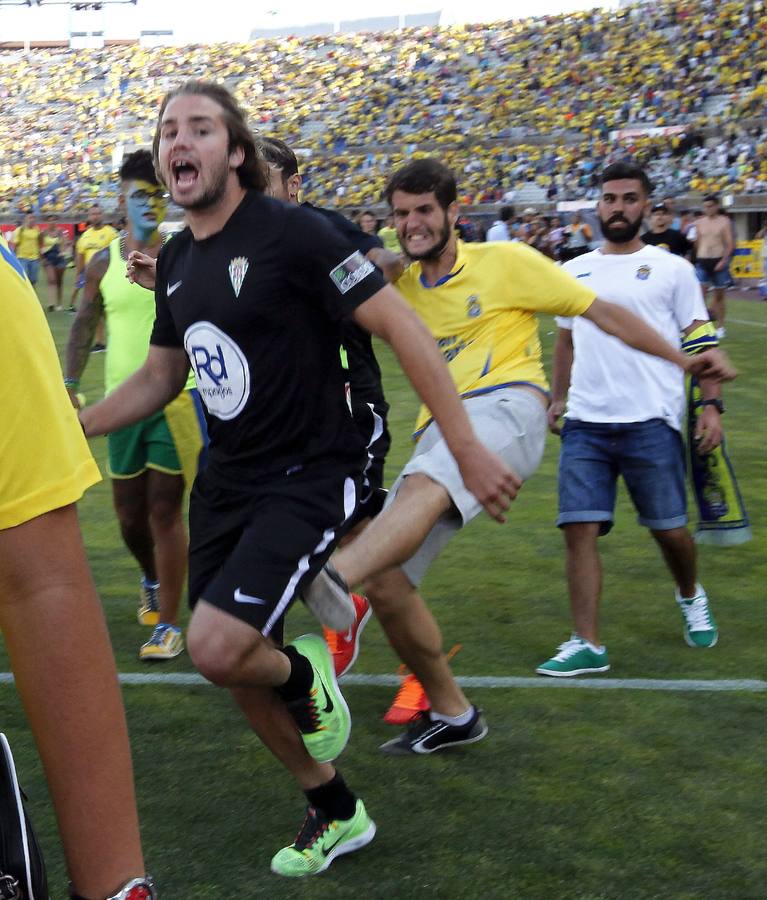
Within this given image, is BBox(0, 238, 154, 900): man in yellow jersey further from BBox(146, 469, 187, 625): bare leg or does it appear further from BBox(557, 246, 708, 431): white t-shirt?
BBox(557, 246, 708, 431): white t-shirt

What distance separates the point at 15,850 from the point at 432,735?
2.50 metres

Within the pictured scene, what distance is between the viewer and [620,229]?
517cm

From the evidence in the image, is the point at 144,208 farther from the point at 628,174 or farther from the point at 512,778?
the point at 512,778

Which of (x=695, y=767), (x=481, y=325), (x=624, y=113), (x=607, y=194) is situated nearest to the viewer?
(x=695, y=767)

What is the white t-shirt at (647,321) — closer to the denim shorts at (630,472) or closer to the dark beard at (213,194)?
the denim shorts at (630,472)

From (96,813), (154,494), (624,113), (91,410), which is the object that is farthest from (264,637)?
(624,113)

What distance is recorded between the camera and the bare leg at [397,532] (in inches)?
139

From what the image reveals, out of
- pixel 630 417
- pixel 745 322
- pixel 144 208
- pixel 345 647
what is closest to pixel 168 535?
pixel 345 647

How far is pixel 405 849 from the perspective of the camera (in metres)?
3.42

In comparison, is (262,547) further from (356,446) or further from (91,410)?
(91,410)

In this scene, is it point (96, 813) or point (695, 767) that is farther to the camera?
point (695, 767)

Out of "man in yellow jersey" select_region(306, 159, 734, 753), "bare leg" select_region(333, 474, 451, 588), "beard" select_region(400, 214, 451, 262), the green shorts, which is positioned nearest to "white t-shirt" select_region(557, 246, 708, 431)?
"man in yellow jersey" select_region(306, 159, 734, 753)

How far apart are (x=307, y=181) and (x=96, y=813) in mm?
44071

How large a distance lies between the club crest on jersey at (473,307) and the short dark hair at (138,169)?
1.65 metres
